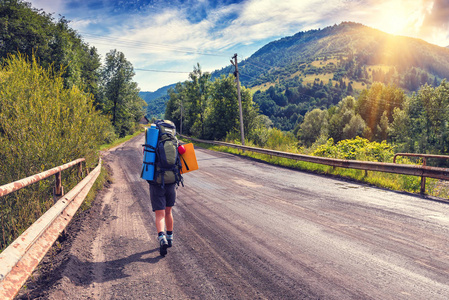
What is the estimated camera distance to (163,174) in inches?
153

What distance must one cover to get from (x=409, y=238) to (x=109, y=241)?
4.93 metres

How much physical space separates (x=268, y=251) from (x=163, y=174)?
6.42 feet

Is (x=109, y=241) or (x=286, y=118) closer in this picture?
(x=109, y=241)

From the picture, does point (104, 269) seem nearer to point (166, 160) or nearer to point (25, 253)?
point (25, 253)

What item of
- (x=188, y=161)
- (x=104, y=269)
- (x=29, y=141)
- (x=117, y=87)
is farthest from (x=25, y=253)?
(x=117, y=87)

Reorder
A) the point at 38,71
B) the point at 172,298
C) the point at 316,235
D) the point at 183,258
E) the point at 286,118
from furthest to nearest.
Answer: the point at 286,118, the point at 38,71, the point at 316,235, the point at 183,258, the point at 172,298

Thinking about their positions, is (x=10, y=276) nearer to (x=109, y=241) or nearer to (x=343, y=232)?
(x=109, y=241)

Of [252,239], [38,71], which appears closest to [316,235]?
[252,239]

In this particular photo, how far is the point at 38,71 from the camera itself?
6770 millimetres

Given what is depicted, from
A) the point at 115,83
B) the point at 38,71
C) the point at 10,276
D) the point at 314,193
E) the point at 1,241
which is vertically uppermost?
the point at 115,83

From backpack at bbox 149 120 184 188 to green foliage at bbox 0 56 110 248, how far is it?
7.60 ft

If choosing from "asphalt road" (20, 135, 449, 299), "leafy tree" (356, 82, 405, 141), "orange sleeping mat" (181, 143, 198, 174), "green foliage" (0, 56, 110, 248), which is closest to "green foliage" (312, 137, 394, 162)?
"asphalt road" (20, 135, 449, 299)

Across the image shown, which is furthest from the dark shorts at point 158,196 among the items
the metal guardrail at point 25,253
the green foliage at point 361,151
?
the green foliage at point 361,151

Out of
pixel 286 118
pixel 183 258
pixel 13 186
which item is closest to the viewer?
pixel 13 186
